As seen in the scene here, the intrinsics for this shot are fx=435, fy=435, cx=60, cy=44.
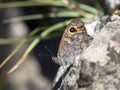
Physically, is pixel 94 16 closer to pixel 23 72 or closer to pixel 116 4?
pixel 116 4

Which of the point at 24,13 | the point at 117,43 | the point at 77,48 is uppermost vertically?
the point at 117,43

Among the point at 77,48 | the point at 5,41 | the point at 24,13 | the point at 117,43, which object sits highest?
the point at 117,43

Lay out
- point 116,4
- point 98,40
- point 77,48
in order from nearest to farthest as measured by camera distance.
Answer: point 98,40
point 77,48
point 116,4

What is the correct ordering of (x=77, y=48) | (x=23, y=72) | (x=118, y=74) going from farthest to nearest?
1. (x=23, y=72)
2. (x=77, y=48)
3. (x=118, y=74)

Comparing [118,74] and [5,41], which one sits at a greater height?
[118,74]

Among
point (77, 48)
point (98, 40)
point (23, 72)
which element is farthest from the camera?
point (23, 72)

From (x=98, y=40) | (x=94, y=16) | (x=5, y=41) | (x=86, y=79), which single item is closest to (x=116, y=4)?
(x=94, y=16)

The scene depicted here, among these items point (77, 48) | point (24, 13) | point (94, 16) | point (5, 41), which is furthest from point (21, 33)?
point (77, 48)

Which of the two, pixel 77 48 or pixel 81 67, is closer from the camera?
pixel 81 67

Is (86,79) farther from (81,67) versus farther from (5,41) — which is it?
(5,41)
